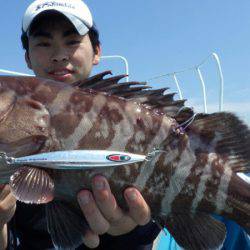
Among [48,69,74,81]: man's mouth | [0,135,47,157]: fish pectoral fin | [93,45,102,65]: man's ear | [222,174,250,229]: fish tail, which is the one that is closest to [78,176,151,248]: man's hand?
[0,135,47,157]: fish pectoral fin

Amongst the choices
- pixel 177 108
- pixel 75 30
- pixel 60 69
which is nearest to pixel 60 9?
pixel 75 30

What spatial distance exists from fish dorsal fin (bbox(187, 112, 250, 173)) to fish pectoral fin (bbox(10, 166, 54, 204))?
3.36ft

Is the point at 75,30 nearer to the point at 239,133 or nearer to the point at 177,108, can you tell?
the point at 177,108

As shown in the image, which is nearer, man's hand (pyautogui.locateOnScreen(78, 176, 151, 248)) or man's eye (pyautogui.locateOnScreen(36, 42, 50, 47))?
man's hand (pyautogui.locateOnScreen(78, 176, 151, 248))

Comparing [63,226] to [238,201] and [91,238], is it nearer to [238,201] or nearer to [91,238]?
[91,238]

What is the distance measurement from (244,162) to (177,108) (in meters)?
0.61

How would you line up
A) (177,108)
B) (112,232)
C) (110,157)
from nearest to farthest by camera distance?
(110,157)
(177,108)
(112,232)

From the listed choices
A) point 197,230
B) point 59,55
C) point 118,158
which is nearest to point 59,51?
point 59,55

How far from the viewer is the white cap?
3.56 m

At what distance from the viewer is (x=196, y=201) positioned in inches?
101

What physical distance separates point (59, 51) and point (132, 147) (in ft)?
4.87

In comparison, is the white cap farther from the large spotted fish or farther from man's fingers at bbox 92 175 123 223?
man's fingers at bbox 92 175 123 223

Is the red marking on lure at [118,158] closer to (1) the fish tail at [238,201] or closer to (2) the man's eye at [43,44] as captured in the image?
(1) the fish tail at [238,201]

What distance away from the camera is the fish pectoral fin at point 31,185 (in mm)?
2303
